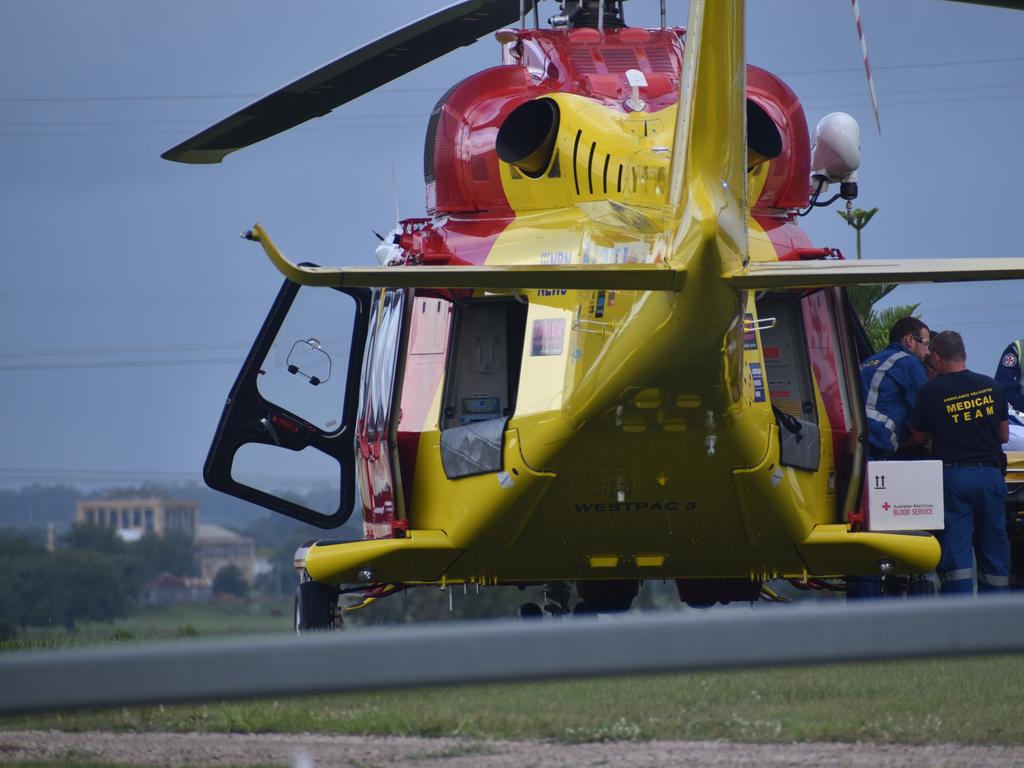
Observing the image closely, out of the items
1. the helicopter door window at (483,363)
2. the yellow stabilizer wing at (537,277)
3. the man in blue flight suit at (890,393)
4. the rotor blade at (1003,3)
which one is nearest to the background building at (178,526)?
the man in blue flight suit at (890,393)

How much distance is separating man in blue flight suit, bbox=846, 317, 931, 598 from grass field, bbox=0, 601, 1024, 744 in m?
6.38

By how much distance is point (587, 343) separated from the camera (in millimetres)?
6387

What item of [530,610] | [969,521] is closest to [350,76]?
[530,610]

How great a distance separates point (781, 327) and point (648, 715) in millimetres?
6070

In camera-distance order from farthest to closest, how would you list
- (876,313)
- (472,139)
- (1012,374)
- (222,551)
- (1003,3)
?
(222,551) → (876,313) → (1012,374) → (472,139) → (1003,3)

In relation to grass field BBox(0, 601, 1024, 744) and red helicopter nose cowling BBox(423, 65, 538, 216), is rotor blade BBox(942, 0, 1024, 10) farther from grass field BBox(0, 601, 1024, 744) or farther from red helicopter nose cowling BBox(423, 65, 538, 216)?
red helicopter nose cowling BBox(423, 65, 538, 216)

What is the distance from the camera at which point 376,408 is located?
7895 millimetres

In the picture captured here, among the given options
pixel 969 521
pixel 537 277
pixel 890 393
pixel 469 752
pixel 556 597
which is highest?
pixel 537 277

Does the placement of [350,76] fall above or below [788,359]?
above

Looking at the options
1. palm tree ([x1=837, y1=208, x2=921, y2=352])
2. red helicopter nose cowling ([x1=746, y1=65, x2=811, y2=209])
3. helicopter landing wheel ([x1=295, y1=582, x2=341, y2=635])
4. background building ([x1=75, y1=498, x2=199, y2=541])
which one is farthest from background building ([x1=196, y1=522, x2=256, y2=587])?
red helicopter nose cowling ([x1=746, y1=65, x2=811, y2=209])

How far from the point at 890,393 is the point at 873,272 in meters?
3.43

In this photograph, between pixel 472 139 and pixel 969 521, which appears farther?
pixel 969 521

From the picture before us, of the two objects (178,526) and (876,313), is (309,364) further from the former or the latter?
(178,526)

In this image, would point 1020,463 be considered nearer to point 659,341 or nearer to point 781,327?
point 781,327
